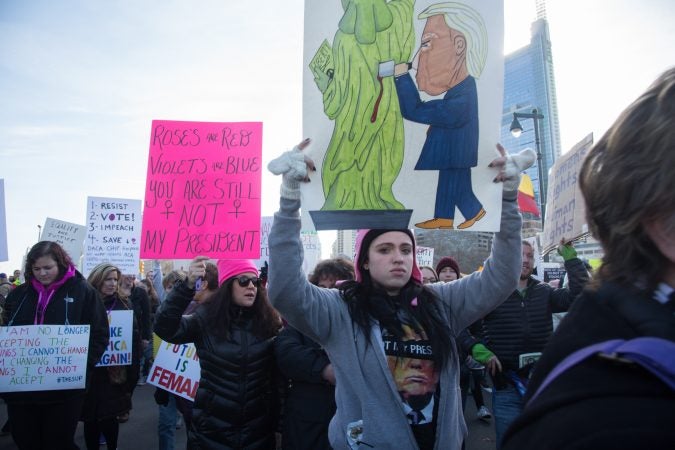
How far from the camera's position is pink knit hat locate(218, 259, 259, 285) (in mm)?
3477

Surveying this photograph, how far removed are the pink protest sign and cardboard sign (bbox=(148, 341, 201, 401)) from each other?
1.52m

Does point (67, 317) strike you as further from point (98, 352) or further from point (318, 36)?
point (318, 36)

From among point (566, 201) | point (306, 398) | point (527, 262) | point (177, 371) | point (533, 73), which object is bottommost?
point (177, 371)

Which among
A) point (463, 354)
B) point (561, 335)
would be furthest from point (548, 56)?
point (561, 335)

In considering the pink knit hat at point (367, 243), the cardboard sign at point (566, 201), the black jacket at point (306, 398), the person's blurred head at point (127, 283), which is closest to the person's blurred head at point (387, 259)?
the pink knit hat at point (367, 243)

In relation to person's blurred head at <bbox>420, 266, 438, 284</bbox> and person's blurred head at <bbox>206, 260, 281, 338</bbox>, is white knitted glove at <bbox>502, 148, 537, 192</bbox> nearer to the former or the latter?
person's blurred head at <bbox>206, 260, 281, 338</bbox>

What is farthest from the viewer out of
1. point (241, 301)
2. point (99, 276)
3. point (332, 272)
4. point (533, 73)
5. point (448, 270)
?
point (533, 73)

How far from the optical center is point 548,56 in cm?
5231

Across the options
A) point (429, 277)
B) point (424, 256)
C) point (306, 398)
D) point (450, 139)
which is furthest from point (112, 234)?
point (424, 256)

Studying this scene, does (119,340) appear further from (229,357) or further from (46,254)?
(229,357)

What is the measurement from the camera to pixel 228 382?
3.13 m

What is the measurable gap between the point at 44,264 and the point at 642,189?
422 cm

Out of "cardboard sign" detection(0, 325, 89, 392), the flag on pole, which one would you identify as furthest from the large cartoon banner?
"cardboard sign" detection(0, 325, 89, 392)

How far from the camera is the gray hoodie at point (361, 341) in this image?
1.89 metres
